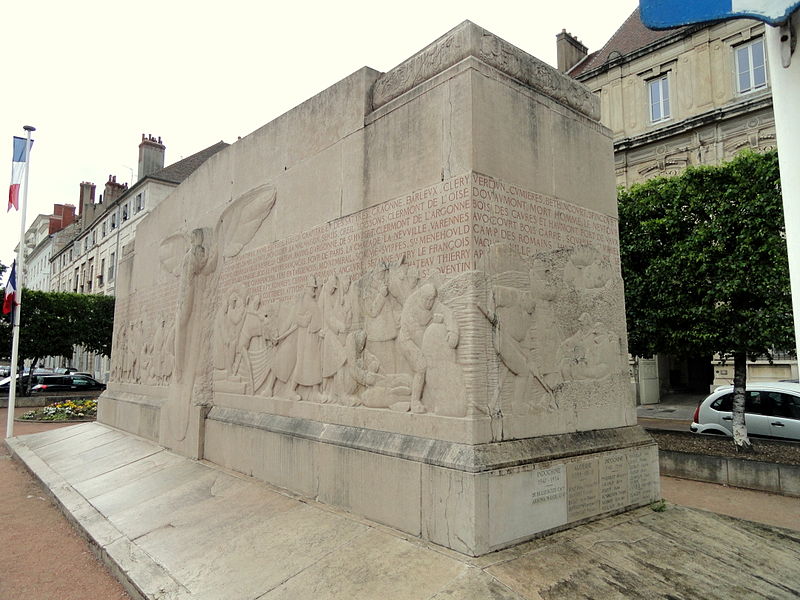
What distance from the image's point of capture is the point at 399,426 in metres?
5.17

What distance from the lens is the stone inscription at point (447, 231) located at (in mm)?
4820

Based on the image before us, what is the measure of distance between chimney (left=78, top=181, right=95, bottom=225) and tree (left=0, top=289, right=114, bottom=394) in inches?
934

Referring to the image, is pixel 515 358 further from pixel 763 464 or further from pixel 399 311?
pixel 763 464

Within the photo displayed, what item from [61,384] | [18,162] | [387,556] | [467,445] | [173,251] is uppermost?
[18,162]

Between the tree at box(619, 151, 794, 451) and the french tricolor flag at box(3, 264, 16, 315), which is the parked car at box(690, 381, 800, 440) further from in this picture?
the french tricolor flag at box(3, 264, 16, 315)

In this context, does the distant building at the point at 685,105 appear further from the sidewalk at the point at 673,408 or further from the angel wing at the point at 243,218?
the angel wing at the point at 243,218

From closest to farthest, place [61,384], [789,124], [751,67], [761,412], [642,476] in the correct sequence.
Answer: [789,124], [642,476], [761,412], [751,67], [61,384]

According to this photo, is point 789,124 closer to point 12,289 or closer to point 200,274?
point 200,274

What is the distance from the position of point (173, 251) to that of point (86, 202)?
4710 centimetres

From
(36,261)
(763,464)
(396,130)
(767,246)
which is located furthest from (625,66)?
(36,261)

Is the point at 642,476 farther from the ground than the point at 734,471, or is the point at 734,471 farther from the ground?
the point at 642,476

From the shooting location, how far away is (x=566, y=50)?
30344 millimetres

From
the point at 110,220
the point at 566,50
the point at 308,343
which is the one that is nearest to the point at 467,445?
the point at 308,343

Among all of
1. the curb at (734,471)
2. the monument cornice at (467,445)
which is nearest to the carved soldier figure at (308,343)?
the monument cornice at (467,445)
